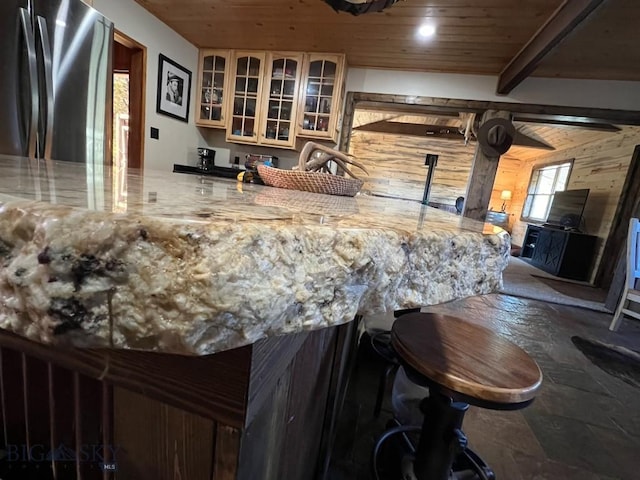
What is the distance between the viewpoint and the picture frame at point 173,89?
2.89 metres

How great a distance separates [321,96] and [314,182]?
2467mm

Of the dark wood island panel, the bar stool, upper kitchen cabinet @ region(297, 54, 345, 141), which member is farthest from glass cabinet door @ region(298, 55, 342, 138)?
the dark wood island panel

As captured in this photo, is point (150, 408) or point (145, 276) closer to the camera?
point (145, 276)

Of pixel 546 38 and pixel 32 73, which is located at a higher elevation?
pixel 546 38

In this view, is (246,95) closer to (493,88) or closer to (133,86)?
(133,86)

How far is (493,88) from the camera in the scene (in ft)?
10.1

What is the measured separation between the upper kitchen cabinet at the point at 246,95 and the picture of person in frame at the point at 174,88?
1.70 feet

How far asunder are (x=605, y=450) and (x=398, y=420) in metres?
0.94

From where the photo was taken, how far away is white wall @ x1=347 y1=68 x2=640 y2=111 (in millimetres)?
2932

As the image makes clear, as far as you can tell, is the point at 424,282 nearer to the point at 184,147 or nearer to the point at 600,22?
the point at 600,22

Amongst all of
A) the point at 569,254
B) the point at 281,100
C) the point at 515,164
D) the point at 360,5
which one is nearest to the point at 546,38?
the point at 360,5

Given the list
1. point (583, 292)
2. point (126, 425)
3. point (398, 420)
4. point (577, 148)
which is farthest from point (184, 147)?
point (577, 148)

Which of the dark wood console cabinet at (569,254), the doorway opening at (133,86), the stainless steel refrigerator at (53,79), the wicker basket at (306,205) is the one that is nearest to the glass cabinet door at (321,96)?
the doorway opening at (133,86)

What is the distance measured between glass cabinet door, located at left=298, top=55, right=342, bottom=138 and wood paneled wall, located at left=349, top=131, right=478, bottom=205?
3.62 metres
